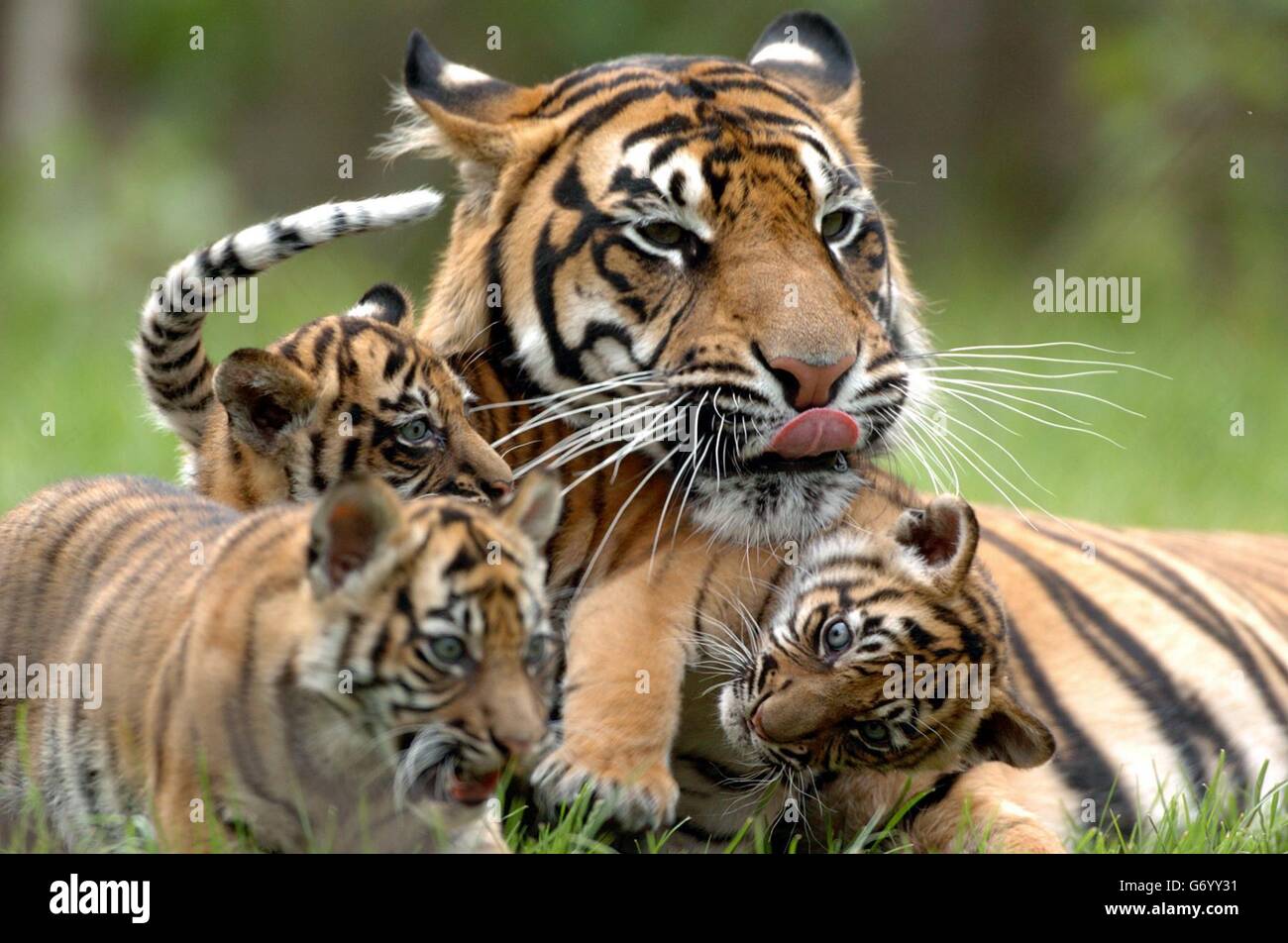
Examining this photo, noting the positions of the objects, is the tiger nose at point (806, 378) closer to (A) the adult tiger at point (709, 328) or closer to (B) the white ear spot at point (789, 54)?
(A) the adult tiger at point (709, 328)

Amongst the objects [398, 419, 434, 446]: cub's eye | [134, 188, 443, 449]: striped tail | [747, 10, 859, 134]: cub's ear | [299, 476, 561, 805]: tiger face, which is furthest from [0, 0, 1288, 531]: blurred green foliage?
[299, 476, 561, 805]: tiger face

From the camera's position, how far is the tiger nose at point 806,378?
3037mm

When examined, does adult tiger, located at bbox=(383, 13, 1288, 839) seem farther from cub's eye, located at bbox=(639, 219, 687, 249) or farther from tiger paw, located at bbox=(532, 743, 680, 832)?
tiger paw, located at bbox=(532, 743, 680, 832)

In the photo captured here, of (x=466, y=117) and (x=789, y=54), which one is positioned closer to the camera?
(x=466, y=117)

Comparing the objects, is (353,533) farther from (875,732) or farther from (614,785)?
(875,732)

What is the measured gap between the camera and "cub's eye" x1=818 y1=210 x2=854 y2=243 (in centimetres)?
335

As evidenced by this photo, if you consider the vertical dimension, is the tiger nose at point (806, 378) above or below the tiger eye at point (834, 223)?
below

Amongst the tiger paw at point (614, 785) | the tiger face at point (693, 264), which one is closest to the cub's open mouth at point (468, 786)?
the tiger paw at point (614, 785)

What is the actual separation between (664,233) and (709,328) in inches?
10.0

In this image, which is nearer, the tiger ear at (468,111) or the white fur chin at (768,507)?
the white fur chin at (768,507)

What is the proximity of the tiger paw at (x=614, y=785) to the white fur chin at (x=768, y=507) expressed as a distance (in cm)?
51

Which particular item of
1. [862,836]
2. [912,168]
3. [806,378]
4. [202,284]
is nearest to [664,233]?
[806,378]

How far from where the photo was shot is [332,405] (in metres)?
3.13
